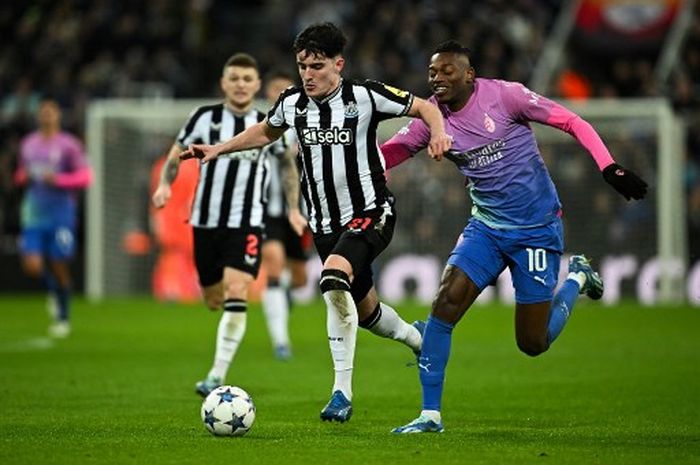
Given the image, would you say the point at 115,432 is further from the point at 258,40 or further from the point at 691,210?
the point at 258,40

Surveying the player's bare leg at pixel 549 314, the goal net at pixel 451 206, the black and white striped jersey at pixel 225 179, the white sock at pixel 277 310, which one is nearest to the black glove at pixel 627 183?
the player's bare leg at pixel 549 314

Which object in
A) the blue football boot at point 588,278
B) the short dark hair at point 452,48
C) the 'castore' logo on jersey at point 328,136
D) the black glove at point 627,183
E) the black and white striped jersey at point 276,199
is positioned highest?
the short dark hair at point 452,48

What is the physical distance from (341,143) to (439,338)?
1348 millimetres

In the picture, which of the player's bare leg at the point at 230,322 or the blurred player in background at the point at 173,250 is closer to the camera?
the player's bare leg at the point at 230,322

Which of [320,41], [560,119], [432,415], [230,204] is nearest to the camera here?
[432,415]

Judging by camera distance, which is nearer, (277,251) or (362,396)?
(362,396)

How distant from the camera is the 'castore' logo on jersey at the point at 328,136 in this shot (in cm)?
886

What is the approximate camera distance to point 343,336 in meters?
9.11

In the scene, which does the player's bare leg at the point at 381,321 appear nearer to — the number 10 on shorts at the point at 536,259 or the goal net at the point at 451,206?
the number 10 on shorts at the point at 536,259

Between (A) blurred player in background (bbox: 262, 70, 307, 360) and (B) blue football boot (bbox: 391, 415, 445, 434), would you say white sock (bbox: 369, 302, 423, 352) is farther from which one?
(A) blurred player in background (bbox: 262, 70, 307, 360)

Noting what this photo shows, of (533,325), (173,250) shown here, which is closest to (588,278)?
(533,325)

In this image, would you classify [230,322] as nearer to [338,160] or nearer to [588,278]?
[338,160]

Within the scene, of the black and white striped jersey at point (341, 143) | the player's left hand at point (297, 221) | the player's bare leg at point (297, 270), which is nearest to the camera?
the black and white striped jersey at point (341, 143)

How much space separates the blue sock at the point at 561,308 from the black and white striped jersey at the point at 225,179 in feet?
9.19
